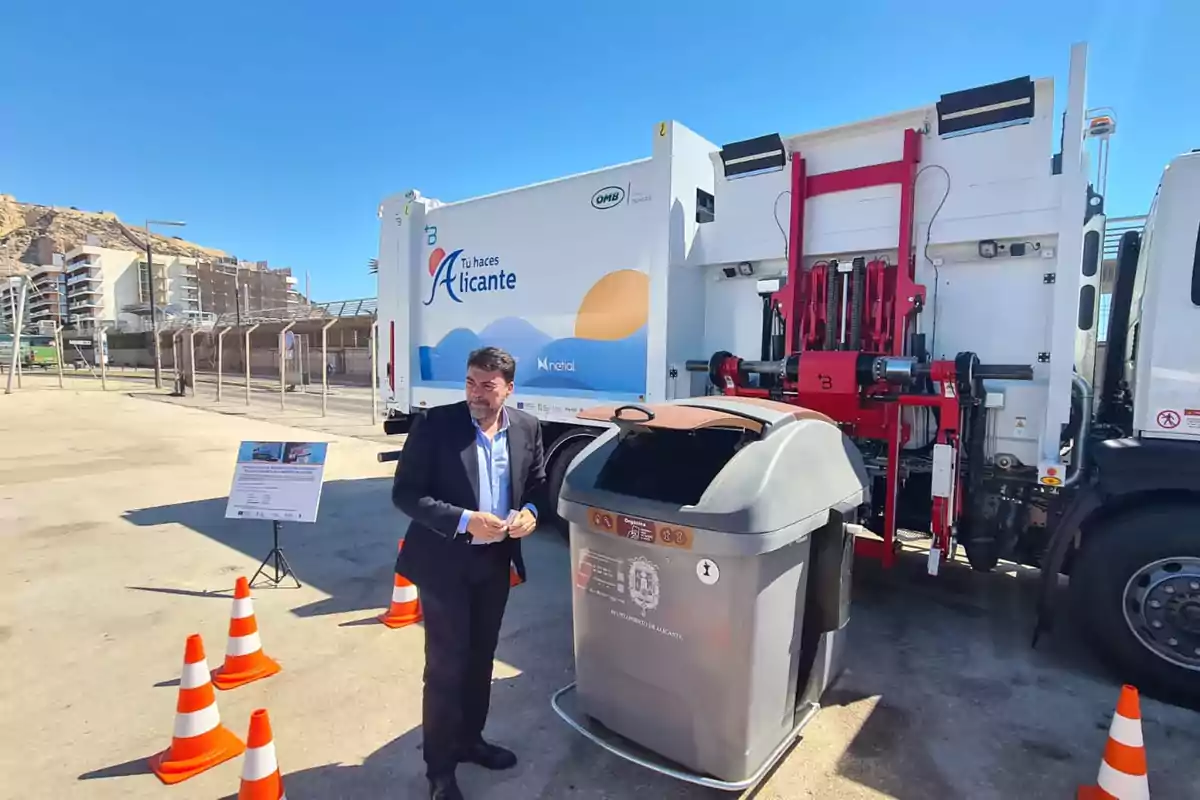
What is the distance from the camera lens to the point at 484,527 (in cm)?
231

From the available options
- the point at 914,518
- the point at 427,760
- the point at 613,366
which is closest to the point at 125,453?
the point at 613,366

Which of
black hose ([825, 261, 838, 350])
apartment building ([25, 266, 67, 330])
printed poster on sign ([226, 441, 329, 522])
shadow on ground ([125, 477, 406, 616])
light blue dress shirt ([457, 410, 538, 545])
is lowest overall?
shadow on ground ([125, 477, 406, 616])

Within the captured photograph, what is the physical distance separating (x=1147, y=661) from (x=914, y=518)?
1296mm

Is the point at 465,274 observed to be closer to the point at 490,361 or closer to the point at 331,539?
the point at 331,539

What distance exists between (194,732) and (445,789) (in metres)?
1.13

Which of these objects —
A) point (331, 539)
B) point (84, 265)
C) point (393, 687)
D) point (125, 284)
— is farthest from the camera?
point (125, 284)

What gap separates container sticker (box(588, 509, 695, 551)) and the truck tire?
2527mm

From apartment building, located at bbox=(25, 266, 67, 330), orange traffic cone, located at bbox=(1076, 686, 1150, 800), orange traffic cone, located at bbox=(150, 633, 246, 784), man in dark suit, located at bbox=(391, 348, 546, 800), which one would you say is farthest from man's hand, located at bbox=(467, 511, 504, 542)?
apartment building, located at bbox=(25, 266, 67, 330)

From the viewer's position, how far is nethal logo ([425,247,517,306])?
6.11 m

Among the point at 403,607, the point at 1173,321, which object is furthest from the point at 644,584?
the point at 1173,321

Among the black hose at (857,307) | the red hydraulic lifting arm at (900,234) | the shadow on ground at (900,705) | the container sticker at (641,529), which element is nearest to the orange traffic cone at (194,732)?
the shadow on ground at (900,705)

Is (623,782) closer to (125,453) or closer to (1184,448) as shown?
(1184,448)

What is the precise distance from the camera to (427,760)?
2.43 metres

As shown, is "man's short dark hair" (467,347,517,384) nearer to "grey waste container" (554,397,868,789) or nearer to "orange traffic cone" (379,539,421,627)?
"grey waste container" (554,397,868,789)
